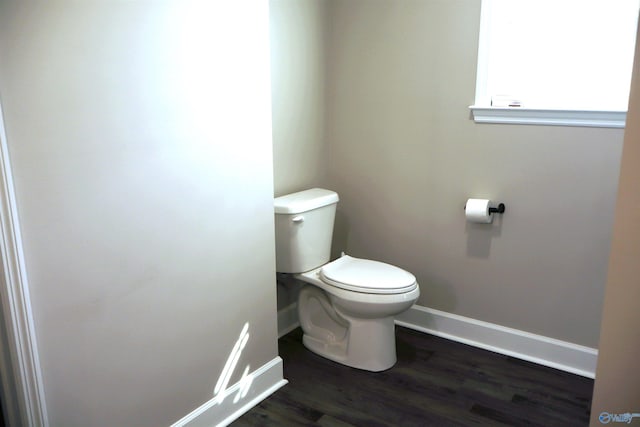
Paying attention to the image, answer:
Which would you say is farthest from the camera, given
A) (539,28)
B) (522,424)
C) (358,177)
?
(358,177)

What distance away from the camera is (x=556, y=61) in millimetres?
2502

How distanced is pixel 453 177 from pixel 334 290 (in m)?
0.83

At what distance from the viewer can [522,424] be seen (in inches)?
88.5

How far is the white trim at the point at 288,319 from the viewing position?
9.85ft

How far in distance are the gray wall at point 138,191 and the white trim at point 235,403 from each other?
0.05m

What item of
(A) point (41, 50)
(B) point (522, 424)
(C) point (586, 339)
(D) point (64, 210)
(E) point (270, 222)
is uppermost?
(A) point (41, 50)

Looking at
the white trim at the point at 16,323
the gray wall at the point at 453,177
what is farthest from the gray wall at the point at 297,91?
the white trim at the point at 16,323

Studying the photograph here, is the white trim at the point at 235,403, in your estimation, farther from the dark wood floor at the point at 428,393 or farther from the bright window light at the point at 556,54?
the bright window light at the point at 556,54

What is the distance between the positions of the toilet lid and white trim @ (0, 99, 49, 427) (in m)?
1.35

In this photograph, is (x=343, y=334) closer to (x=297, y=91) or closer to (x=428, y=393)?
(x=428, y=393)

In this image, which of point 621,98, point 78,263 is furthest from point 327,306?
point 621,98

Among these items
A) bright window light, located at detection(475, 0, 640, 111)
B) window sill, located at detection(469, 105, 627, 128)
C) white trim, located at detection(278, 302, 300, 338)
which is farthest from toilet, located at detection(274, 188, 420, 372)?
bright window light, located at detection(475, 0, 640, 111)

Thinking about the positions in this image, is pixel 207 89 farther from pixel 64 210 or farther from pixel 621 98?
pixel 621 98

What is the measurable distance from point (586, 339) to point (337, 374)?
1159 millimetres
